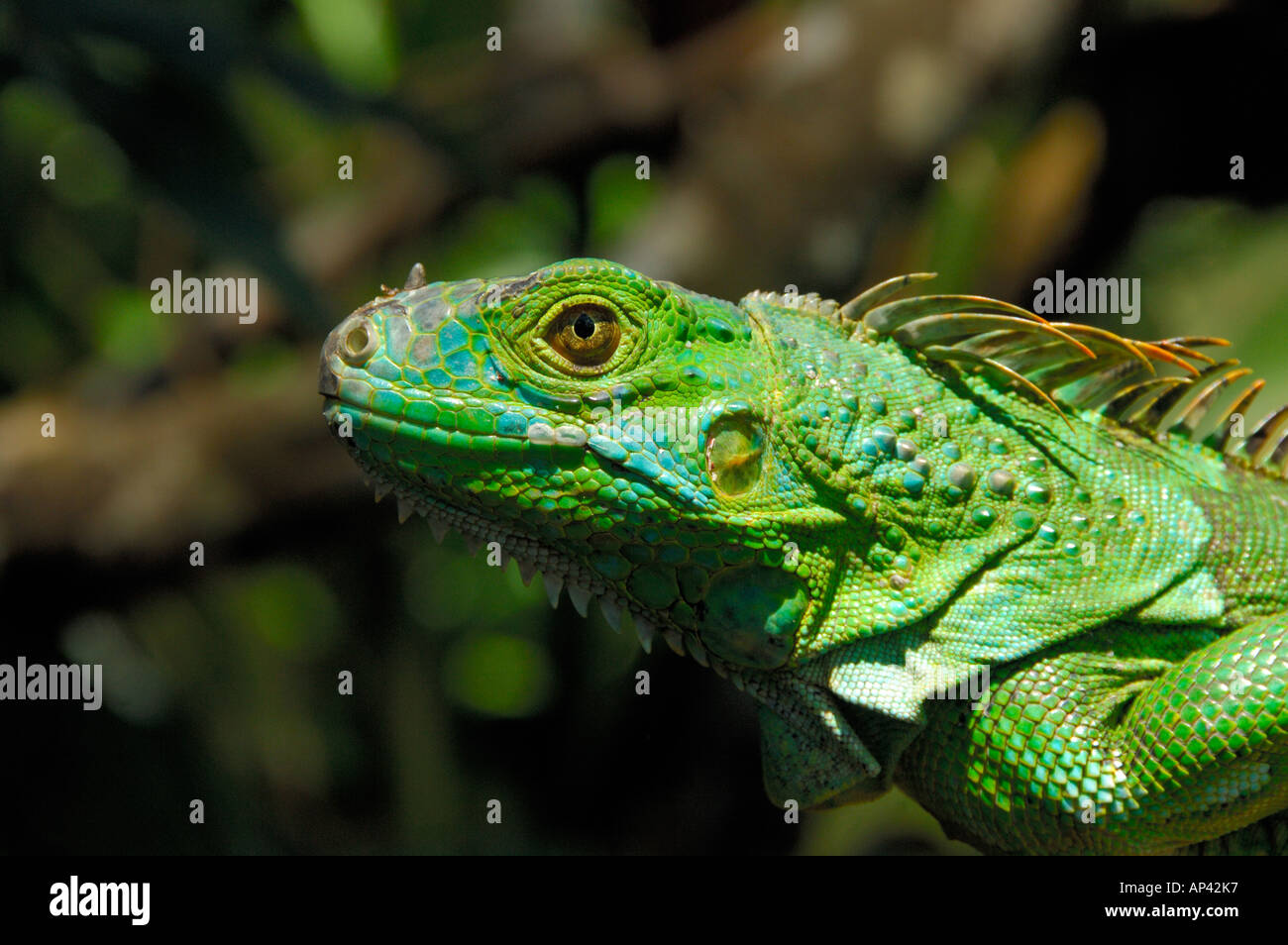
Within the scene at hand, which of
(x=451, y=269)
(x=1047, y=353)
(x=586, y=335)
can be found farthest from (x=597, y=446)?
(x=451, y=269)

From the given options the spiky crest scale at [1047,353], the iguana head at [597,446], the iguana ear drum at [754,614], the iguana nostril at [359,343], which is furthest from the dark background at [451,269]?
the iguana ear drum at [754,614]

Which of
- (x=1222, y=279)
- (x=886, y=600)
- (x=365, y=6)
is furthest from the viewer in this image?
(x=365, y=6)

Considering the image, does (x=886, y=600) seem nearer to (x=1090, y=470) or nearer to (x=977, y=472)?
(x=977, y=472)

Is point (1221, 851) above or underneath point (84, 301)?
underneath

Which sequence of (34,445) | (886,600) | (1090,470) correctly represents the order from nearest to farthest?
1. (886,600)
2. (1090,470)
3. (34,445)

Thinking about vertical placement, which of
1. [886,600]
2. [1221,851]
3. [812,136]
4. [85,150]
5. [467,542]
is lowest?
[1221,851]

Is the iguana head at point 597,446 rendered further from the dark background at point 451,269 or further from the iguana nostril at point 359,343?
the dark background at point 451,269

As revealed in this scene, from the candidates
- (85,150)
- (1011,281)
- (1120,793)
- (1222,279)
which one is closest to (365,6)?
(85,150)

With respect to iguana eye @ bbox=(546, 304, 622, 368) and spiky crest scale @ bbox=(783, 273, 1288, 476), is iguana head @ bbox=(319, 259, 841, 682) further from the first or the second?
spiky crest scale @ bbox=(783, 273, 1288, 476)

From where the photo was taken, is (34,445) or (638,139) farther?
(638,139)

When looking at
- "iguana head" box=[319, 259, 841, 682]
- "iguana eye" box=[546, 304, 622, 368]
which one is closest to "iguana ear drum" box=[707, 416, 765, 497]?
"iguana head" box=[319, 259, 841, 682]
